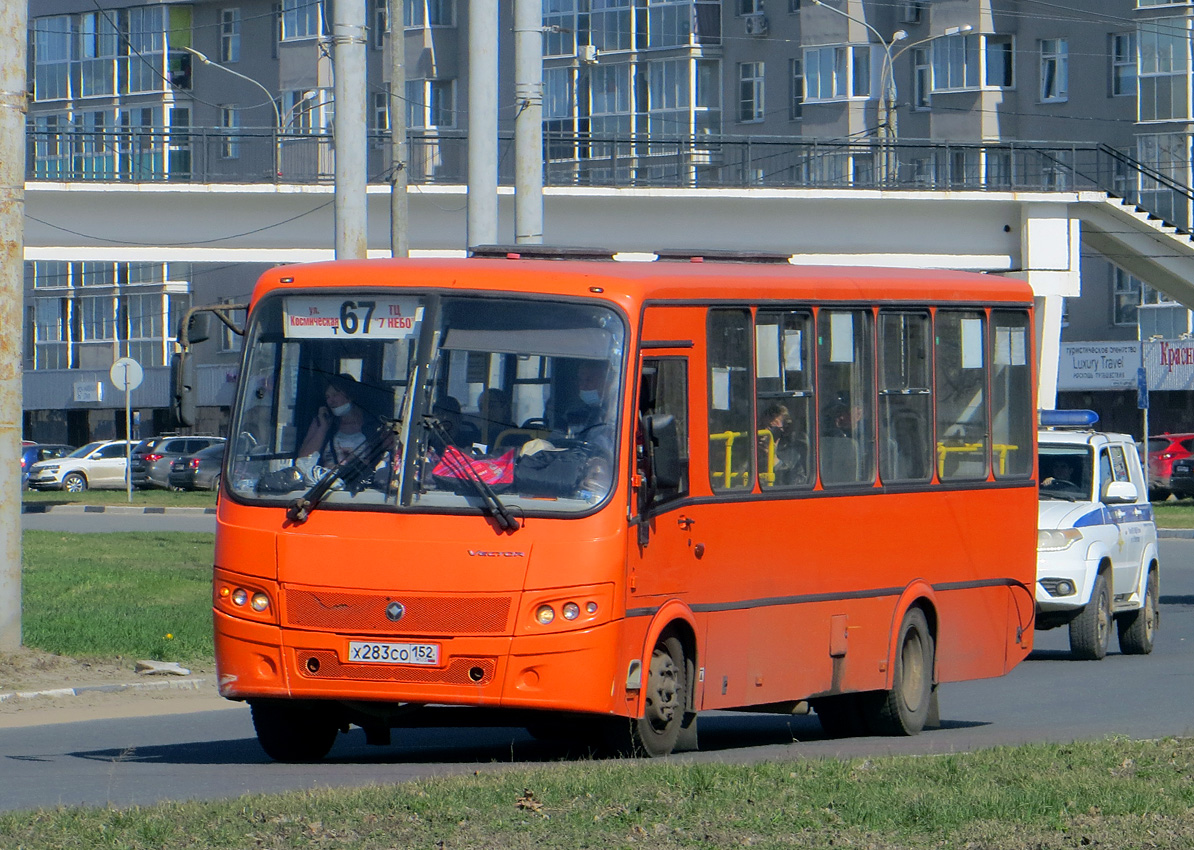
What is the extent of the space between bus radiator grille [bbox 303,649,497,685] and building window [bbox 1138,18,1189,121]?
54.6m

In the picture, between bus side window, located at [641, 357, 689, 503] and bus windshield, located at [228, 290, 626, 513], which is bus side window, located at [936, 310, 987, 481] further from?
bus windshield, located at [228, 290, 626, 513]

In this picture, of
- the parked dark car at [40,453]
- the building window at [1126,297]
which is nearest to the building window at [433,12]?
the parked dark car at [40,453]

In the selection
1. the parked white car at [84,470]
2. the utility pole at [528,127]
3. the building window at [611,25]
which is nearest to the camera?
the utility pole at [528,127]

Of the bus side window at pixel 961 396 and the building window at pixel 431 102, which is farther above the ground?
the building window at pixel 431 102

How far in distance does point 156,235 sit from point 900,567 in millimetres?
28342

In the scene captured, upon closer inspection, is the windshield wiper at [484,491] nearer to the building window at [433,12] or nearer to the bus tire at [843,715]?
the bus tire at [843,715]

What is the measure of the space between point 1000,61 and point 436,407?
→ 56.6 m

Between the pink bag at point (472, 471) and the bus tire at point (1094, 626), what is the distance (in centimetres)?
936

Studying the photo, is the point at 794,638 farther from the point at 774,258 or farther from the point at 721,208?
the point at 721,208

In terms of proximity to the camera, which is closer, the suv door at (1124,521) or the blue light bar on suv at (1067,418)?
the suv door at (1124,521)

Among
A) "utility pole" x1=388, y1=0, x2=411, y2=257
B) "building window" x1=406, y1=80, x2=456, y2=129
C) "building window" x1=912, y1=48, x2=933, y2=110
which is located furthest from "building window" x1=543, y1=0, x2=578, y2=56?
"utility pole" x1=388, y1=0, x2=411, y2=257

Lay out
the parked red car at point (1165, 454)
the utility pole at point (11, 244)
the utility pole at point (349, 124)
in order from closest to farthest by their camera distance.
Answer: the utility pole at point (11, 244) → the utility pole at point (349, 124) → the parked red car at point (1165, 454)

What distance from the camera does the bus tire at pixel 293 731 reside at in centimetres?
1095

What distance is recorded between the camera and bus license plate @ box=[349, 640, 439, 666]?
9969 mm
